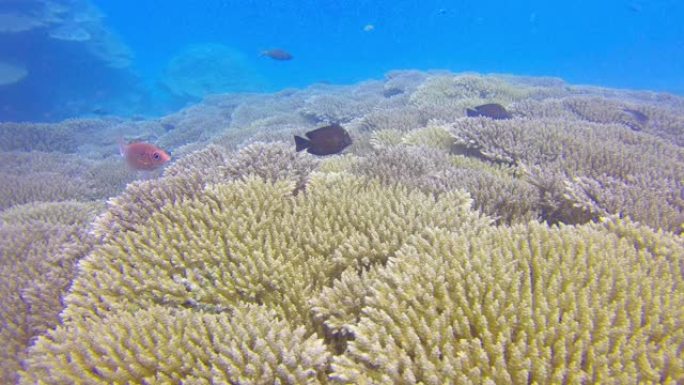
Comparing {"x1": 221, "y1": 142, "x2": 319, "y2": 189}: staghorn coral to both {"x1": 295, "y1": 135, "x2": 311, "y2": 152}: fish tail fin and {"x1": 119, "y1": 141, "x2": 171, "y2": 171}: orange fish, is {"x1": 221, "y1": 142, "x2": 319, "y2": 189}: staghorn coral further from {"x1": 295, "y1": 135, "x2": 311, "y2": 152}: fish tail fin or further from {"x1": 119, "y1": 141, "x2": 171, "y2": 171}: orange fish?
{"x1": 119, "y1": 141, "x2": 171, "y2": 171}: orange fish

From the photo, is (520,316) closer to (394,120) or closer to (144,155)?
(144,155)

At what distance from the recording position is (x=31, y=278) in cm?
359

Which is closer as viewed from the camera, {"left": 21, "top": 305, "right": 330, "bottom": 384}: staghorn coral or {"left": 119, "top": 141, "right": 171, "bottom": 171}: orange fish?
{"left": 21, "top": 305, "right": 330, "bottom": 384}: staghorn coral

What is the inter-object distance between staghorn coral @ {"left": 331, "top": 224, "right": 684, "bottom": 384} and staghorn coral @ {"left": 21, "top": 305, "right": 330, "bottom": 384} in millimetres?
311

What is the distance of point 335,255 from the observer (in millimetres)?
2818

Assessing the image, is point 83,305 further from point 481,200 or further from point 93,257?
point 481,200

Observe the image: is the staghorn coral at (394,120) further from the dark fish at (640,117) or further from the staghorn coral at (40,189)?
the staghorn coral at (40,189)

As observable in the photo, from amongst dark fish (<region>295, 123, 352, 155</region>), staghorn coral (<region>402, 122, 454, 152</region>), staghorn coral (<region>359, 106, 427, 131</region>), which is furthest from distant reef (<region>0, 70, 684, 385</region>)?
staghorn coral (<region>359, 106, 427, 131</region>)

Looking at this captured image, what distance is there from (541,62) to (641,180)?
372ft

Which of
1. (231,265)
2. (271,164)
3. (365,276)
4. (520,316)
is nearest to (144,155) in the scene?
(271,164)

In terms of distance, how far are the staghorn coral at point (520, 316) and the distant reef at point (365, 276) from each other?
1 centimetres

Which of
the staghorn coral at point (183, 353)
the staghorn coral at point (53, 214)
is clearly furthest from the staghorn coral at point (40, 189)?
the staghorn coral at point (183, 353)

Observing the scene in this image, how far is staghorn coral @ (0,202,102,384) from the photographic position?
3.02 metres

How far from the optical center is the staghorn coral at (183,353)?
192cm
